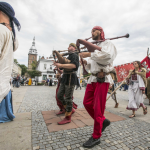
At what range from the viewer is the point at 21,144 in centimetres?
174

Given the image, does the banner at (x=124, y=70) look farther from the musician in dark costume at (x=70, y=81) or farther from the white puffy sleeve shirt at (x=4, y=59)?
the white puffy sleeve shirt at (x=4, y=59)

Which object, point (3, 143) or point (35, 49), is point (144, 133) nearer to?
point (3, 143)

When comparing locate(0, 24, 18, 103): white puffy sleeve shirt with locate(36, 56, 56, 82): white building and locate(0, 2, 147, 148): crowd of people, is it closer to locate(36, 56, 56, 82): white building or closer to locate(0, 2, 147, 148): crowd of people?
locate(0, 2, 147, 148): crowd of people

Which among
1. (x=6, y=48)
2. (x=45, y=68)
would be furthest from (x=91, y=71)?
(x=45, y=68)

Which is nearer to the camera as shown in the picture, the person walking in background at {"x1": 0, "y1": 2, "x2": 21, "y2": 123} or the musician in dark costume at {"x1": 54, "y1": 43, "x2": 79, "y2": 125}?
the person walking in background at {"x1": 0, "y1": 2, "x2": 21, "y2": 123}

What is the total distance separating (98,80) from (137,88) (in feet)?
8.40

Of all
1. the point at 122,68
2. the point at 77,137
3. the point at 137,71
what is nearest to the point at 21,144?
the point at 77,137

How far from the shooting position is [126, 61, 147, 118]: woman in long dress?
3.67 meters

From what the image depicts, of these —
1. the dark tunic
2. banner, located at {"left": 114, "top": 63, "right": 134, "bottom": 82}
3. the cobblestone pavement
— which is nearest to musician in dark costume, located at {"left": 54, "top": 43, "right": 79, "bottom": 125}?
the dark tunic

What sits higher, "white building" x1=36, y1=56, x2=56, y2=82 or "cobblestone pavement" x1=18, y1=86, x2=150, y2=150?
"white building" x1=36, y1=56, x2=56, y2=82

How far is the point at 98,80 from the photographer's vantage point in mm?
1944

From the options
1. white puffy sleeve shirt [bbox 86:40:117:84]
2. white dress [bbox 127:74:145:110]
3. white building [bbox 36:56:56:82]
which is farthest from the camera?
white building [bbox 36:56:56:82]

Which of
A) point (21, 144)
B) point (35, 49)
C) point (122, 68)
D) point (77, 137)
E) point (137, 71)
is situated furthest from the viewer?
point (35, 49)

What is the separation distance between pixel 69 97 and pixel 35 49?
8995cm
